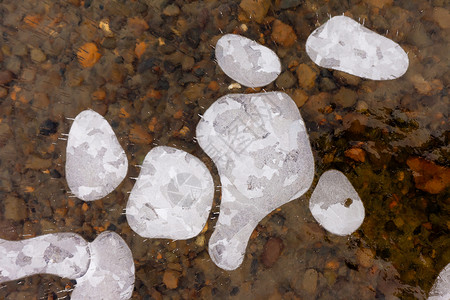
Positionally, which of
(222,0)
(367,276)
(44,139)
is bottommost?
(367,276)

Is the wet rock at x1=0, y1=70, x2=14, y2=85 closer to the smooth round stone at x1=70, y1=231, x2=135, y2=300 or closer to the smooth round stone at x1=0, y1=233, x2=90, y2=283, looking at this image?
the smooth round stone at x1=0, y1=233, x2=90, y2=283

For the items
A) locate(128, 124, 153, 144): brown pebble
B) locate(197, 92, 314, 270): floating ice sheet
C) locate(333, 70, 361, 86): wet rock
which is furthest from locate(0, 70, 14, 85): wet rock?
locate(333, 70, 361, 86): wet rock

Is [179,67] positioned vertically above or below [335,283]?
above

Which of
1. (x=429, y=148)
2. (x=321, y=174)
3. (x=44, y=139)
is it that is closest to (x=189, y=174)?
(x=321, y=174)

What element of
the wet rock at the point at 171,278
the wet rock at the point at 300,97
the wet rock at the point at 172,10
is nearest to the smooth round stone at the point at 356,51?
the wet rock at the point at 300,97

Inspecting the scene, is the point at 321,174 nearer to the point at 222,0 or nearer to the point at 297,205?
the point at 297,205

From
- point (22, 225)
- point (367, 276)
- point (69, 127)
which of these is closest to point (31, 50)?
point (69, 127)

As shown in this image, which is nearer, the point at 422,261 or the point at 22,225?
the point at 422,261

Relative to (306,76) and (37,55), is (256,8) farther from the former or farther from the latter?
(37,55)
